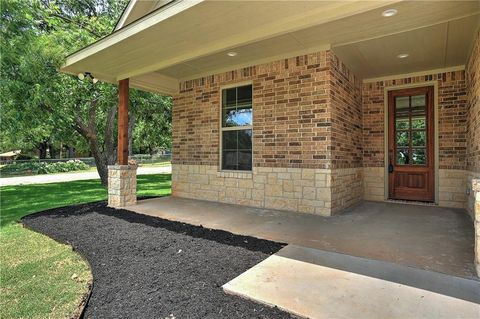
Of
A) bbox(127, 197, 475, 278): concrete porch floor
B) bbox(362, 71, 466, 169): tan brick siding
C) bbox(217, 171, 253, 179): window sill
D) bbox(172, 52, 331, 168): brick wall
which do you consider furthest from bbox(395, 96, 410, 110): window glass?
bbox(217, 171, 253, 179): window sill

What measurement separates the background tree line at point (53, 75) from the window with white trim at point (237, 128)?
15.1ft

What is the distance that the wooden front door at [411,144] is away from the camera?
5922 mm

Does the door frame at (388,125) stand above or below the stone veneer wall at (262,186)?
above

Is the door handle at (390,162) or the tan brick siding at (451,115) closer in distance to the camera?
the tan brick siding at (451,115)

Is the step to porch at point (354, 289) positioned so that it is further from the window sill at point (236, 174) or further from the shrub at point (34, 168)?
the shrub at point (34, 168)

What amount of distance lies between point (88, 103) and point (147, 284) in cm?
949

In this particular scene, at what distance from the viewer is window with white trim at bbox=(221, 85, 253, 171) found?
5949 mm

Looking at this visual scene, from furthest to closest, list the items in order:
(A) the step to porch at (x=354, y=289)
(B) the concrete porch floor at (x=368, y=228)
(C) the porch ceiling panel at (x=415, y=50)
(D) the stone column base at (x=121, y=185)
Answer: (D) the stone column base at (x=121, y=185) → (C) the porch ceiling panel at (x=415, y=50) → (B) the concrete porch floor at (x=368, y=228) → (A) the step to porch at (x=354, y=289)

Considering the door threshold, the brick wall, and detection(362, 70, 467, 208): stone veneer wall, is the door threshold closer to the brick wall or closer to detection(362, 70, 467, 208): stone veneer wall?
detection(362, 70, 467, 208): stone veneer wall

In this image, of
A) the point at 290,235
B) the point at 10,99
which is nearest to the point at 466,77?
the point at 290,235

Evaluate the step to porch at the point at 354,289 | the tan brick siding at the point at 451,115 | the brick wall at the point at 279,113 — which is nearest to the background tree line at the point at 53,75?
the brick wall at the point at 279,113

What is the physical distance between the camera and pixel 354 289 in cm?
224

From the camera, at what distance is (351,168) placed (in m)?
5.82

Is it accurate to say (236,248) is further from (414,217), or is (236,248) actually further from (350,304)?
(414,217)
